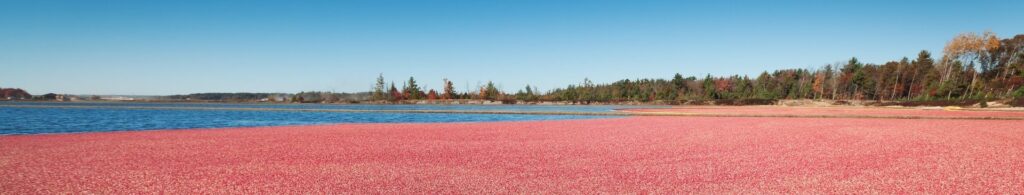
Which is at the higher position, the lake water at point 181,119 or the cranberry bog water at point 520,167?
the cranberry bog water at point 520,167

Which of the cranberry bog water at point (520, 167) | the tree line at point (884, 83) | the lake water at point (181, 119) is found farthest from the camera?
the tree line at point (884, 83)

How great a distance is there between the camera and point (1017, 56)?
78625 millimetres

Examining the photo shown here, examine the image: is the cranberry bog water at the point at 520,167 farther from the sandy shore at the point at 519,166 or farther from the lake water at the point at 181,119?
the lake water at the point at 181,119

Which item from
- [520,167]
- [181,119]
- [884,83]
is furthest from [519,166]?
[884,83]

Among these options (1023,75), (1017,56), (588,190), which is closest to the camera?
(588,190)

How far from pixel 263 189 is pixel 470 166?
3.61 meters

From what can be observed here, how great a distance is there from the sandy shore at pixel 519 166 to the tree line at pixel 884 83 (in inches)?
2216

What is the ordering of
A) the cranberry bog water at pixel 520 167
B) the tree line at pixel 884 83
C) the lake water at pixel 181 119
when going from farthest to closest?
the tree line at pixel 884 83
the lake water at pixel 181 119
the cranberry bog water at pixel 520 167

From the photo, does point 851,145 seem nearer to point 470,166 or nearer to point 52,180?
point 470,166

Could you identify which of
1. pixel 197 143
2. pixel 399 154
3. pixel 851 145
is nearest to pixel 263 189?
pixel 399 154

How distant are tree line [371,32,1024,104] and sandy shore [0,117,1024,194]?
5630 centimetres

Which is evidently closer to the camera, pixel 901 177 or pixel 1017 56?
pixel 901 177

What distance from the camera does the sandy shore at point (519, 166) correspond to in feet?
26.2

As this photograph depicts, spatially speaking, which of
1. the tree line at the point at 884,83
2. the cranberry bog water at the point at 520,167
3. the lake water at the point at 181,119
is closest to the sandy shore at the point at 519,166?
the cranberry bog water at the point at 520,167
